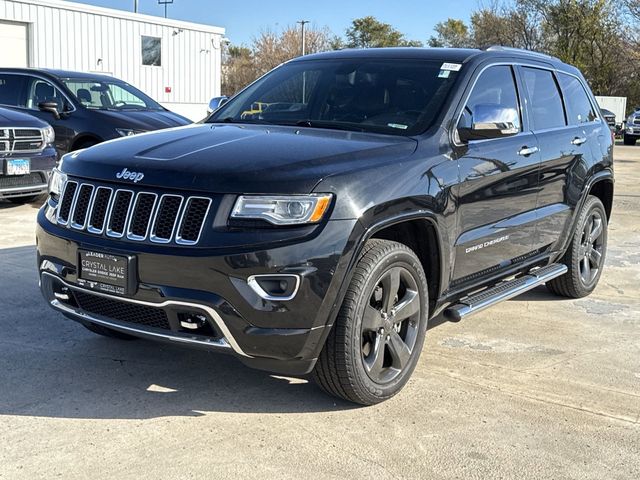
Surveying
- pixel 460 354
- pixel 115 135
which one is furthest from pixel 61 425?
pixel 115 135

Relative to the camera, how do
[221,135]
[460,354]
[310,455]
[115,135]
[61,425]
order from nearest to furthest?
[310,455] < [61,425] < [221,135] < [460,354] < [115,135]

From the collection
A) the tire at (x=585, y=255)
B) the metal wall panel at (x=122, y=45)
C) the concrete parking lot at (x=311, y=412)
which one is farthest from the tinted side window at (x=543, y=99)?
the metal wall panel at (x=122, y=45)

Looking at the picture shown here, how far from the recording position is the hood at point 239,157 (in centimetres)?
338

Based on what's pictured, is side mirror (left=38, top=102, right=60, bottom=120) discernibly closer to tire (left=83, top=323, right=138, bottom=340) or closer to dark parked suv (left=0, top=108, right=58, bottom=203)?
dark parked suv (left=0, top=108, right=58, bottom=203)

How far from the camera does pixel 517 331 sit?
5.25m

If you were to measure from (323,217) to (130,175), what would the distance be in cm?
94

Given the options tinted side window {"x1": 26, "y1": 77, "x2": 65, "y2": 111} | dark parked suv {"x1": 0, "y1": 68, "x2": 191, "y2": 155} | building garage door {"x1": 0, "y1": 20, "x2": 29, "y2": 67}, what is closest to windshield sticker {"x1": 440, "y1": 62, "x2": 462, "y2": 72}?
dark parked suv {"x1": 0, "y1": 68, "x2": 191, "y2": 155}

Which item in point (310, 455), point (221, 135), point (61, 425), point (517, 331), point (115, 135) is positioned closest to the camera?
point (310, 455)

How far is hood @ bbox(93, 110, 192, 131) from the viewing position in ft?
35.9

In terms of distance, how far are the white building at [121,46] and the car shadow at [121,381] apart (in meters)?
18.8

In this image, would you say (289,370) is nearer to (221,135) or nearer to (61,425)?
(61,425)

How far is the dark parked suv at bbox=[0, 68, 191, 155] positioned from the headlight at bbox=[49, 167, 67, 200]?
682 centimetres

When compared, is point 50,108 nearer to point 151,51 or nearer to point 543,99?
point 543,99

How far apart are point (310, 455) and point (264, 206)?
1.08 meters
